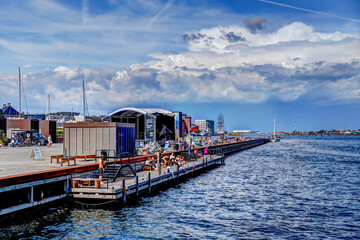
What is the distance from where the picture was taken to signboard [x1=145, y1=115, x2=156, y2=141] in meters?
66.9

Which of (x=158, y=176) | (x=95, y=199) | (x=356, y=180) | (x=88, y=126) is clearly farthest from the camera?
(x=356, y=180)

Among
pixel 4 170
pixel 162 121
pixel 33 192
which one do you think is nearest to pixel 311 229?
pixel 33 192

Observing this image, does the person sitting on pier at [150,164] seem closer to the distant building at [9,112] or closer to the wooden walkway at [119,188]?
the wooden walkway at [119,188]

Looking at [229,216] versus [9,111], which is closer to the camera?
[229,216]

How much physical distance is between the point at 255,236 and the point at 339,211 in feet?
29.3

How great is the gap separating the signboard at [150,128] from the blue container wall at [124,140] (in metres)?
29.3

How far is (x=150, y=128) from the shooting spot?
6719 cm

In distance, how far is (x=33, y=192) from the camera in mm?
20609

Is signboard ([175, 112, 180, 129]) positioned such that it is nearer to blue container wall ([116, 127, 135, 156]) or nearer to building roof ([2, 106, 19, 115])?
blue container wall ([116, 127, 135, 156])

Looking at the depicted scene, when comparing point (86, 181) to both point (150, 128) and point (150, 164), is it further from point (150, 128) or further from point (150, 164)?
point (150, 128)

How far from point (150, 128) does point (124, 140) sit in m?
31.8

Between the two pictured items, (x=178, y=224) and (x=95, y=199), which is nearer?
(x=178, y=224)

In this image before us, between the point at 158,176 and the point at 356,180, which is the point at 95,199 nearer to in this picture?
the point at 158,176

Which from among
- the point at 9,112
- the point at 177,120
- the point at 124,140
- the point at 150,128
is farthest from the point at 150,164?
the point at 9,112
